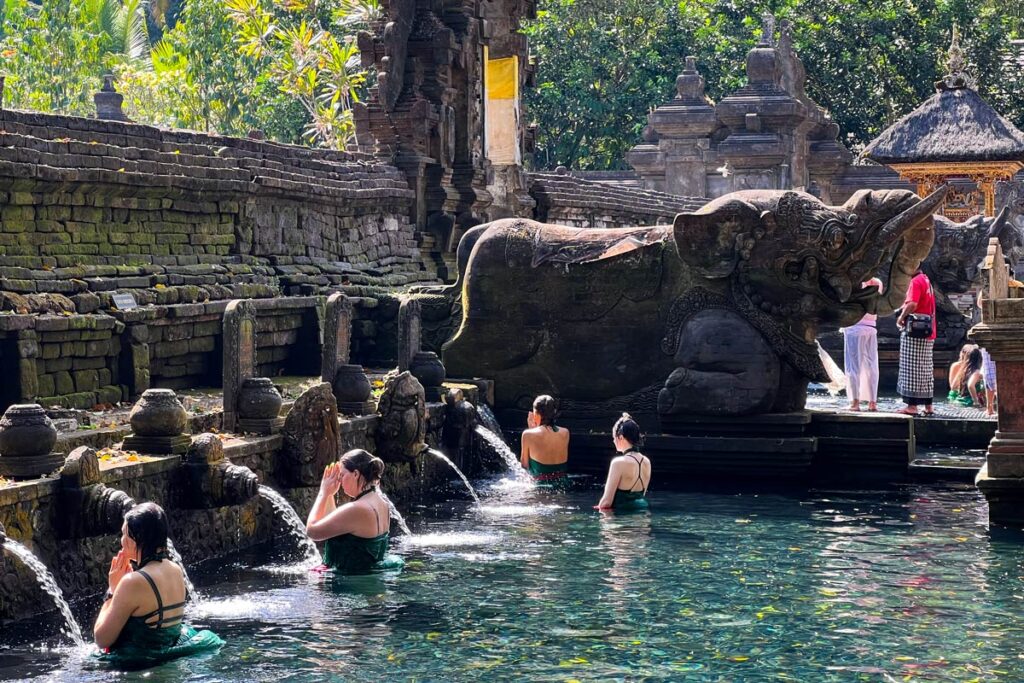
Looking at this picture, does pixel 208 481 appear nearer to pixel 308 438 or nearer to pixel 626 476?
pixel 308 438

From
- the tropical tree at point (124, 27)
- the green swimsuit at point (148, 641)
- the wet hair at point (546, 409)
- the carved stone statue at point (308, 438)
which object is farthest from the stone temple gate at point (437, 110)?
the tropical tree at point (124, 27)

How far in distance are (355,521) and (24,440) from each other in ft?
6.81

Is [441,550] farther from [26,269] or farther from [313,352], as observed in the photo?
[313,352]

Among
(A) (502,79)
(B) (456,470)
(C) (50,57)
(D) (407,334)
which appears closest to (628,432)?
(B) (456,470)

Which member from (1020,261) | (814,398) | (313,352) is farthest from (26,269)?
(1020,261)

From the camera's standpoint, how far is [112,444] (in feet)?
32.8

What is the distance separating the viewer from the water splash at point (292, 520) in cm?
1044

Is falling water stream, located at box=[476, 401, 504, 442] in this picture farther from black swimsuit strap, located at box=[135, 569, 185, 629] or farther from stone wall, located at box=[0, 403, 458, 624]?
black swimsuit strap, located at box=[135, 569, 185, 629]

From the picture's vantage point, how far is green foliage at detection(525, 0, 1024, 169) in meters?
34.2

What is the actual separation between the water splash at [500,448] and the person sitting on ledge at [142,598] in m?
6.33

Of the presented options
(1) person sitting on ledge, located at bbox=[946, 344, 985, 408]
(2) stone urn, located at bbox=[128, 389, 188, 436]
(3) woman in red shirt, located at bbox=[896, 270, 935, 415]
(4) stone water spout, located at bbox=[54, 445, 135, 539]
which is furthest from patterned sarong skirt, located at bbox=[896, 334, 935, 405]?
(4) stone water spout, located at bbox=[54, 445, 135, 539]

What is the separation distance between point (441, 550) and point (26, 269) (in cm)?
393

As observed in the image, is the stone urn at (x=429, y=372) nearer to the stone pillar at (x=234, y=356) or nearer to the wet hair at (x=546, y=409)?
the wet hair at (x=546, y=409)

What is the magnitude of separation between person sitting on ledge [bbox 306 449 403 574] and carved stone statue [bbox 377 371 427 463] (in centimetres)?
263
